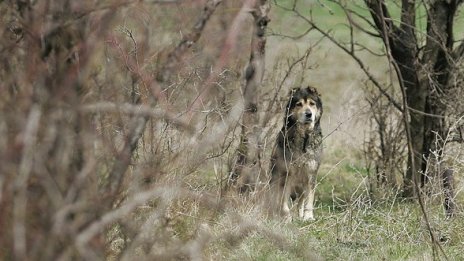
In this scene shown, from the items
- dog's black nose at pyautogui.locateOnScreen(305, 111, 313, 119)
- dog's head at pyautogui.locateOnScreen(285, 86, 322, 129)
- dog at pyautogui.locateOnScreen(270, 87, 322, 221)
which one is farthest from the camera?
dog's black nose at pyautogui.locateOnScreen(305, 111, 313, 119)

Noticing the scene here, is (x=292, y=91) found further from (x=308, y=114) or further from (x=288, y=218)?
(x=288, y=218)

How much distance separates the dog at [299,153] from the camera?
10.8m

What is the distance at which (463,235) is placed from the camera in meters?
8.24

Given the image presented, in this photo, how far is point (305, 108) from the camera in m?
11.9

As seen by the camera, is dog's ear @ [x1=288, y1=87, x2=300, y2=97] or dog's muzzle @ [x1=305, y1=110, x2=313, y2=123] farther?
dog's muzzle @ [x1=305, y1=110, x2=313, y2=123]

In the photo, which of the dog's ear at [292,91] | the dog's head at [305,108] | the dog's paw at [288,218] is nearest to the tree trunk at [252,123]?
the dog's paw at [288,218]

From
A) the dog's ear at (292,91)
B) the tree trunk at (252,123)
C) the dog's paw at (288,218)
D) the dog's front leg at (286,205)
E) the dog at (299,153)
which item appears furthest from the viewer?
the dog's ear at (292,91)

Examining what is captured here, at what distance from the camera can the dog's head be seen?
1162cm

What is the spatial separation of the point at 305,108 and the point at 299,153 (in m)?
0.53

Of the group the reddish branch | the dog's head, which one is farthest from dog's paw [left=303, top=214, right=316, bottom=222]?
the reddish branch

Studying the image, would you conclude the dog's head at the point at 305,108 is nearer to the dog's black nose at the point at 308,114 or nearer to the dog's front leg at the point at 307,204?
the dog's black nose at the point at 308,114

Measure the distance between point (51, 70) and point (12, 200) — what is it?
0.51 m

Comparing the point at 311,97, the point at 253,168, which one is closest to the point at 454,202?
the point at 253,168

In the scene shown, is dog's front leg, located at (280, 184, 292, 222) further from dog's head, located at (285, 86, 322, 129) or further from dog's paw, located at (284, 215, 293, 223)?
dog's head, located at (285, 86, 322, 129)
